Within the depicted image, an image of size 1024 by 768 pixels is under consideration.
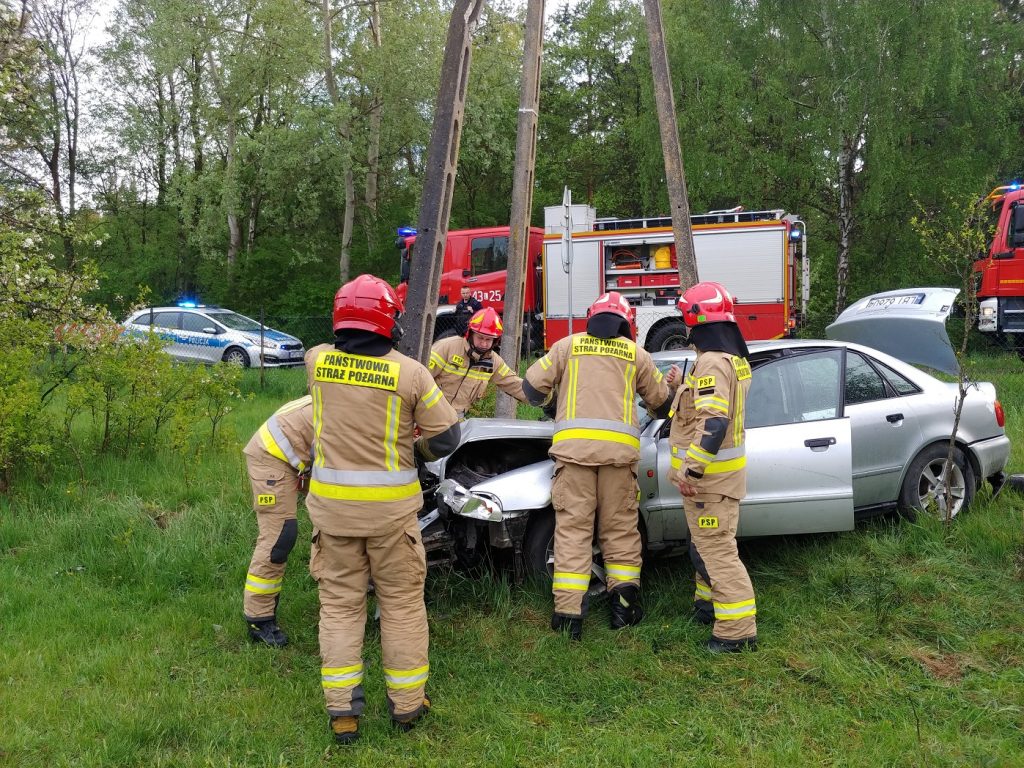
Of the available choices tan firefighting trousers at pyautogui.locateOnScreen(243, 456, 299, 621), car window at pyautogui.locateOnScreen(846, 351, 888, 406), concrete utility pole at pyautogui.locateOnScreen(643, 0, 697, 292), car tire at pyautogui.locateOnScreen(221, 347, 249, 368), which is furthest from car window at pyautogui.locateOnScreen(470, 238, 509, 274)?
tan firefighting trousers at pyautogui.locateOnScreen(243, 456, 299, 621)

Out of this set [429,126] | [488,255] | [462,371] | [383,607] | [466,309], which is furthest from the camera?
[429,126]

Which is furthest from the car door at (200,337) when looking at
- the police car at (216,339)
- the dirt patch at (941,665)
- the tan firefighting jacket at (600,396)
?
the dirt patch at (941,665)

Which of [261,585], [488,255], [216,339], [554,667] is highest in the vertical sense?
[488,255]

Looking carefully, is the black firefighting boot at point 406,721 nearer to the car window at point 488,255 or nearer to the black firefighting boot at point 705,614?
the black firefighting boot at point 705,614

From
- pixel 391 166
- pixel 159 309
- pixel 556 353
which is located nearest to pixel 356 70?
pixel 391 166

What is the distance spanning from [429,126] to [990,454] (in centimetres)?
1804

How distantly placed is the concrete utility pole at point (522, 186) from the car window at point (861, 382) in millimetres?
2820

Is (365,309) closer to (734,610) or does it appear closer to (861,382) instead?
(734,610)

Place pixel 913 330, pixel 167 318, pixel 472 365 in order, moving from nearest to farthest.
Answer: pixel 472 365
pixel 913 330
pixel 167 318

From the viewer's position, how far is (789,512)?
468cm

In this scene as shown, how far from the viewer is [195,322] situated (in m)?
15.1

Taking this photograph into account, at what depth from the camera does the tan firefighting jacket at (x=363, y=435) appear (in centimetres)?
338

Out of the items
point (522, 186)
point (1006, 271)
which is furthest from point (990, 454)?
point (1006, 271)

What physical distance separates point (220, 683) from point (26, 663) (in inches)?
41.5
